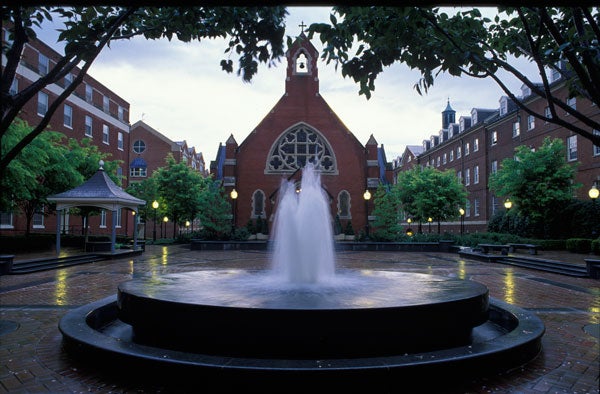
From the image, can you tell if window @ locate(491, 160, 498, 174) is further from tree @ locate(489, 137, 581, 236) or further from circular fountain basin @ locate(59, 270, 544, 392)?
circular fountain basin @ locate(59, 270, 544, 392)

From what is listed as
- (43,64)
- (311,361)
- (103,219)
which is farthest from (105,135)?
(311,361)

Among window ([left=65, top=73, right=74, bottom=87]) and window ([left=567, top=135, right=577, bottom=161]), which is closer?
window ([left=567, top=135, right=577, bottom=161])

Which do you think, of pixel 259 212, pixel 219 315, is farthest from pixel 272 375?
pixel 259 212

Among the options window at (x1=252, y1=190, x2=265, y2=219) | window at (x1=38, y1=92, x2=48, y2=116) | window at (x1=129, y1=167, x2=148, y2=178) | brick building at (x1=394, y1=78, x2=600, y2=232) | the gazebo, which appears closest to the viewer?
the gazebo

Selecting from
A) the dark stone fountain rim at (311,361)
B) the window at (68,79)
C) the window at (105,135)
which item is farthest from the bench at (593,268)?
the window at (105,135)

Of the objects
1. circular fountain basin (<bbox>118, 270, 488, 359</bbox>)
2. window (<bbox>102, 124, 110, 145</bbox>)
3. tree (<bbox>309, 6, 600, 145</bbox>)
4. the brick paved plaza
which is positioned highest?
window (<bbox>102, 124, 110, 145</bbox>)

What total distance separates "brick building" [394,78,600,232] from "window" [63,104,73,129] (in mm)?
35603

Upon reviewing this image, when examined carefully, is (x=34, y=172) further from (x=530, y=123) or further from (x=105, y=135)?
(x=530, y=123)

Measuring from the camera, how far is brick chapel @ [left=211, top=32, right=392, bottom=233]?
128 feet

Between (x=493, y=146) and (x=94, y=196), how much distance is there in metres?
40.8

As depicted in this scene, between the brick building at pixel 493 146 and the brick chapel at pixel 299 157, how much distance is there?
448 inches

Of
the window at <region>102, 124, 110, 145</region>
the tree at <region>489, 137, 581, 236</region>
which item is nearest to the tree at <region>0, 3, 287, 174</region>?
the tree at <region>489, 137, 581, 236</region>

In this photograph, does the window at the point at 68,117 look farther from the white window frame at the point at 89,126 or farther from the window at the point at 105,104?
the window at the point at 105,104

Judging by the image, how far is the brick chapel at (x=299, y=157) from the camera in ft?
128
